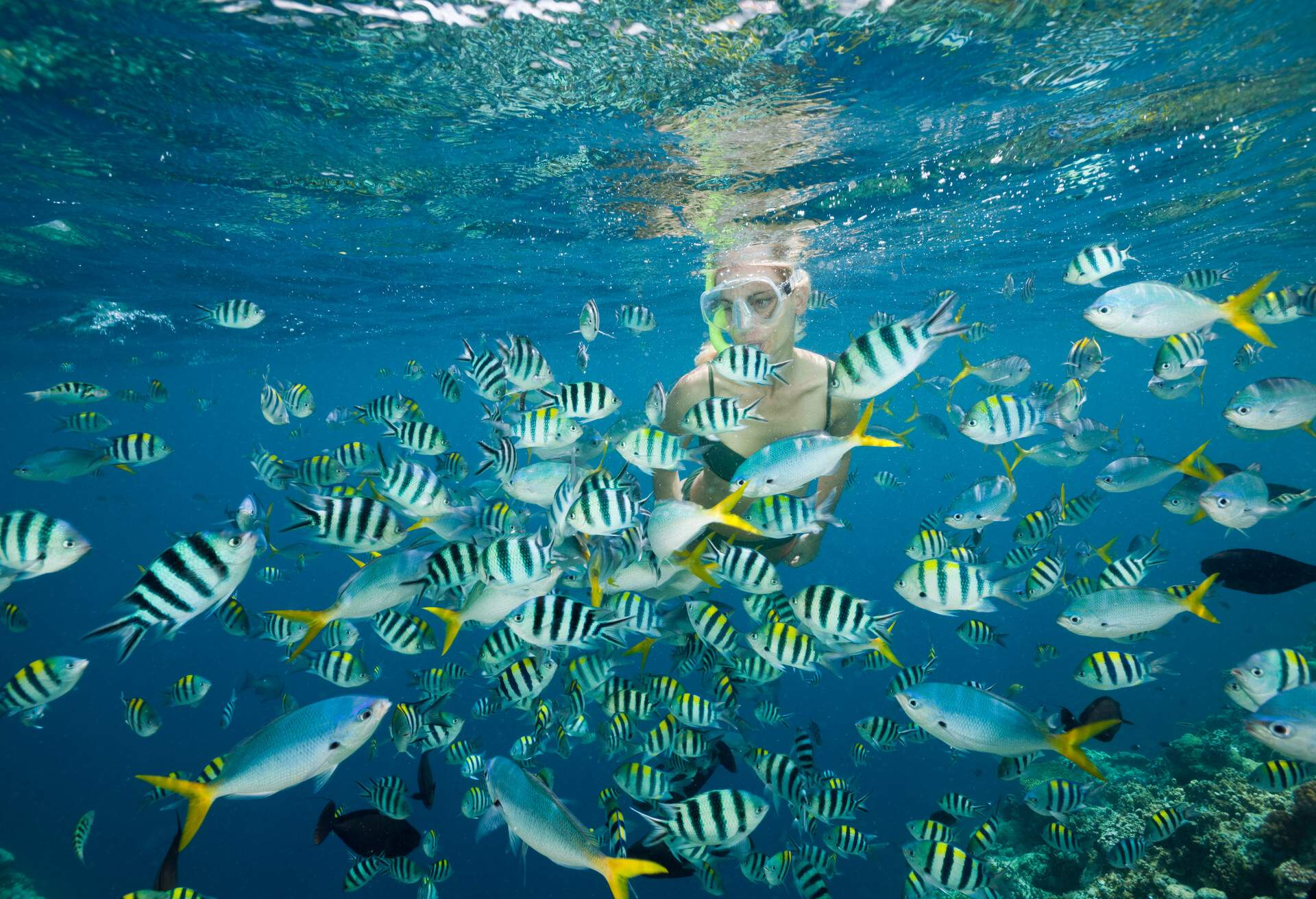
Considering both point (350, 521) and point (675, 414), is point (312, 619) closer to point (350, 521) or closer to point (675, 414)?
point (350, 521)

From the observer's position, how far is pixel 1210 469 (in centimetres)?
506

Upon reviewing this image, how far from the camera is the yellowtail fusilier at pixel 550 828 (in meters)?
2.82

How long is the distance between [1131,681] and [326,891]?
21.2 metres

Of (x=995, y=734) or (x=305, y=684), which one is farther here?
(x=305, y=684)

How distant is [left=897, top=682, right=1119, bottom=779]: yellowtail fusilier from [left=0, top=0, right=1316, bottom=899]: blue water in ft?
4.26

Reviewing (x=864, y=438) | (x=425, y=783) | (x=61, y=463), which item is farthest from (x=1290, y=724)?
(x=61, y=463)

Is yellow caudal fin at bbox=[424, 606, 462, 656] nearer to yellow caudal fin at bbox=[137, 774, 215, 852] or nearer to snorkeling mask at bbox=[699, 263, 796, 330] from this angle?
yellow caudal fin at bbox=[137, 774, 215, 852]

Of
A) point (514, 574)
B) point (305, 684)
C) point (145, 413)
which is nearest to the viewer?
point (514, 574)

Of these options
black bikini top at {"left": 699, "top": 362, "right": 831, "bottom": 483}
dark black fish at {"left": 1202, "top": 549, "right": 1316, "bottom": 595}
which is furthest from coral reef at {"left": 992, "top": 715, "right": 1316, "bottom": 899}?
black bikini top at {"left": 699, "top": 362, "right": 831, "bottom": 483}

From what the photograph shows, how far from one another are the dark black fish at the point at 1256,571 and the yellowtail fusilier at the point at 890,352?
2.99 m

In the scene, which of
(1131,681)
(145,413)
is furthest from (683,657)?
(145,413)

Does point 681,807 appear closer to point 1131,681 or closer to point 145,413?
point 1131,681

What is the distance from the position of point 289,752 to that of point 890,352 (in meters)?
3.60

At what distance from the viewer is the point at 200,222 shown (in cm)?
1543
